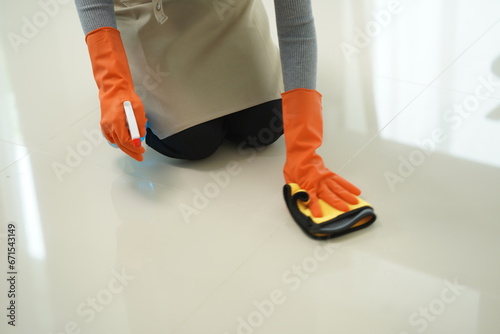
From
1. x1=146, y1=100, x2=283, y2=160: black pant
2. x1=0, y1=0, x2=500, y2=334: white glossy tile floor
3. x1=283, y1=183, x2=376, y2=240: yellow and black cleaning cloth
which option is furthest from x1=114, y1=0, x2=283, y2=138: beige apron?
x1=283, y1=183, x2=376, y2=240: yellow and black cleaning cloth

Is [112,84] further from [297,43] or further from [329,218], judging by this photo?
[329,218]

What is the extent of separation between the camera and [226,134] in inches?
69.1

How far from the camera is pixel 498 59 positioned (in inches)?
77.6

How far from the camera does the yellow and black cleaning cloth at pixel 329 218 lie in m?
1.40

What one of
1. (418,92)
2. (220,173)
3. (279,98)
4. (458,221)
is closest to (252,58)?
(279,98)

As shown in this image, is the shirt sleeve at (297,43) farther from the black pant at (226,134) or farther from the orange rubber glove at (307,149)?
the black pant at (226,134)

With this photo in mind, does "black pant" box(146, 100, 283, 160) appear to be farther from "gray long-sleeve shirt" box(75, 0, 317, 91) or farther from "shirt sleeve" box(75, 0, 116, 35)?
"shirt sleeve" box(75, 0, 116, 35)

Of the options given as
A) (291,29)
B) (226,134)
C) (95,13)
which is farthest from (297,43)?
(95,13)

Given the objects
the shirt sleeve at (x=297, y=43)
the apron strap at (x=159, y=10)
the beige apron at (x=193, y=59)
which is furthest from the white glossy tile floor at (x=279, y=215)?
the apron strap at (x=159, y=10)

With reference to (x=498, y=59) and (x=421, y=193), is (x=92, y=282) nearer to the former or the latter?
(x=421, y=193)

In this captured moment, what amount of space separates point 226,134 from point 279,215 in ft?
1.16

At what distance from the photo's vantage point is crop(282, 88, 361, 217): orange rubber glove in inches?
58.3

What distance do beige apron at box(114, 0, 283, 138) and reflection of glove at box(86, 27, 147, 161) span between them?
14 cm

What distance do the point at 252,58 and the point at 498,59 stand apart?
30.5 inches
